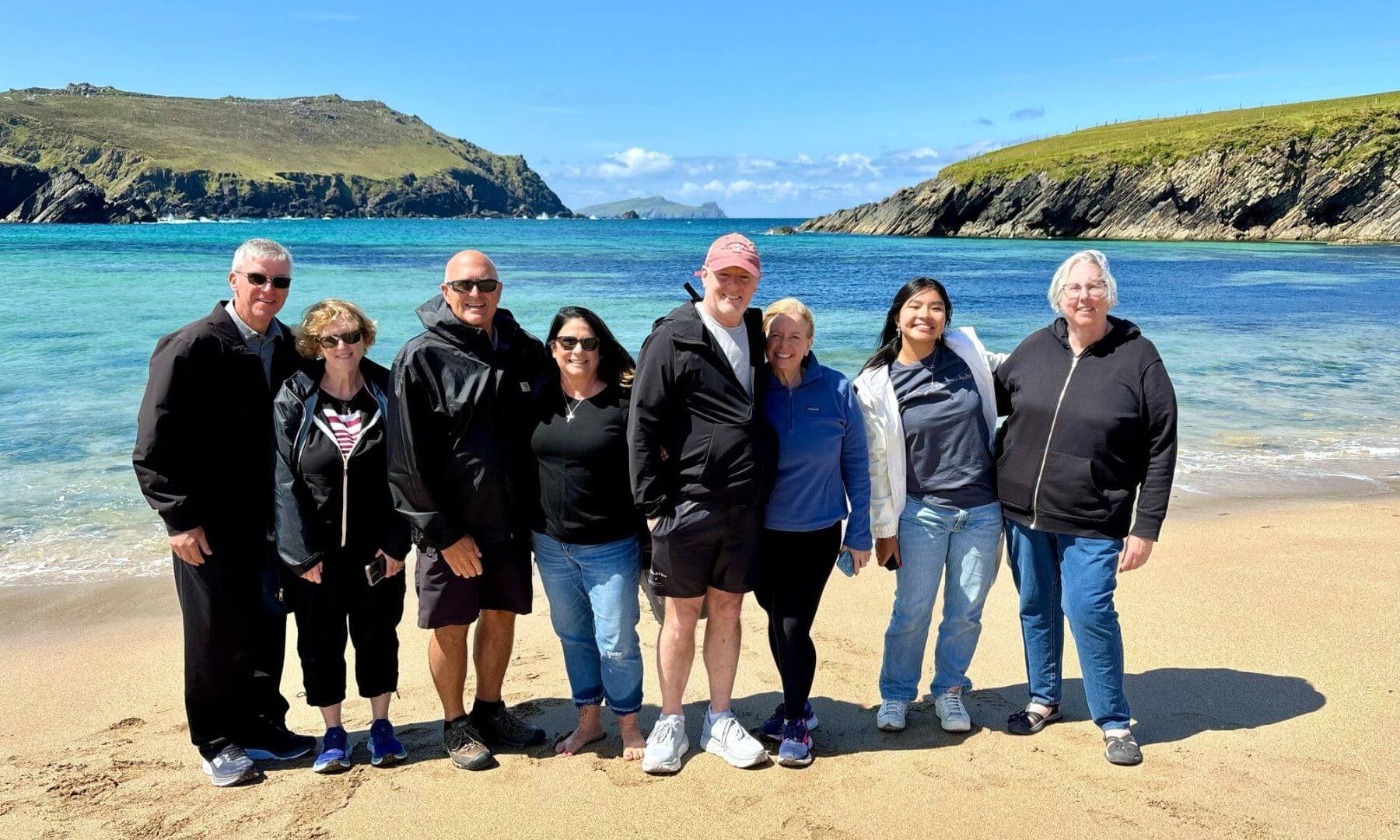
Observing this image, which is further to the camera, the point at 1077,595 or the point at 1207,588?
the point at 1207,588

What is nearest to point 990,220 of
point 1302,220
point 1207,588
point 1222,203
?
point 1222,203

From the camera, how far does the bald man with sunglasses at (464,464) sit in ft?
11.2

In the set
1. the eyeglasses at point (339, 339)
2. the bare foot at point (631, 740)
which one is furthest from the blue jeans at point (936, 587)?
the eyeglasses at point (339, 339)

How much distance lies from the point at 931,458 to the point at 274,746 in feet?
9.93

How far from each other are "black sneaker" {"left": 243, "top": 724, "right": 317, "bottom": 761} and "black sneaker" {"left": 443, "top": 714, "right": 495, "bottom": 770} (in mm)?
634

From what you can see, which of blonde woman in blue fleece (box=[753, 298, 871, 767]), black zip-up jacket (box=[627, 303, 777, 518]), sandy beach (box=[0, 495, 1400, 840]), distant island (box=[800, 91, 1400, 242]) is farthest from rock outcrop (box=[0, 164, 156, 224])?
blonde woman in blue fleece (box=[753, 298, 871, 767])

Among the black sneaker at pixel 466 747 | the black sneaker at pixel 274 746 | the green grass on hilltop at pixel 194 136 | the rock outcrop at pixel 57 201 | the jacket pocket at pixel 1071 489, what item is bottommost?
the black sneaker at pixel 274 746

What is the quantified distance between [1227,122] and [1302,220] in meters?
24.6

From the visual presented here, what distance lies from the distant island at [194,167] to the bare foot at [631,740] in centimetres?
11273

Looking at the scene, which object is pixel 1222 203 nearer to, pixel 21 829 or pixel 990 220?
pixel 990 220

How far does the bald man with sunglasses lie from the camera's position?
3.42 m

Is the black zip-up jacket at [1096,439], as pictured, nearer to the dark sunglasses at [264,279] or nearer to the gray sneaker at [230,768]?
the dark sunglasses at [264,279]

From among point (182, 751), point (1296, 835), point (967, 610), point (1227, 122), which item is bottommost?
point (182, 751)

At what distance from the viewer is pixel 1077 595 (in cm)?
375
